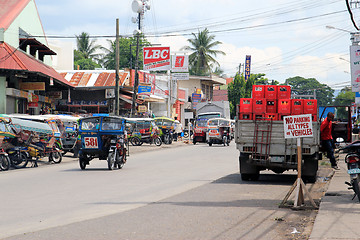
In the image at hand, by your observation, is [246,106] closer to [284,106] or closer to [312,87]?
[284,106]

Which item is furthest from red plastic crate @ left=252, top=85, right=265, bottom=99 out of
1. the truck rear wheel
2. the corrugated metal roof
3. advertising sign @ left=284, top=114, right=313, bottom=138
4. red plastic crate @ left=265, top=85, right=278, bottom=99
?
the corrugated metal roof

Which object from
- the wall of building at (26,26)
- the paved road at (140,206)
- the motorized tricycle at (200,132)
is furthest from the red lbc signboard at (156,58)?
the paved road at (140,206)

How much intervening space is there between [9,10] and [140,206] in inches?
1186

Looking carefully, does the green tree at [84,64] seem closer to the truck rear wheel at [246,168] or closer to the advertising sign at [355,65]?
the advertising sign at [355,65]

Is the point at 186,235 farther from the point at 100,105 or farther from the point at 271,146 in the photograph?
the point at 100,105

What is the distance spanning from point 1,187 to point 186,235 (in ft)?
27.1

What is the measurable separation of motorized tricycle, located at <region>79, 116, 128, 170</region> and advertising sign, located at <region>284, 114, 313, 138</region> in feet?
32.6

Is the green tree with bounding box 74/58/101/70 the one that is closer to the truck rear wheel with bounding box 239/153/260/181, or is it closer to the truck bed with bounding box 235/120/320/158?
the truck rear wheel with bounding box 239/153/260/181

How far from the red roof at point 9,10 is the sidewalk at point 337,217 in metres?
27.4

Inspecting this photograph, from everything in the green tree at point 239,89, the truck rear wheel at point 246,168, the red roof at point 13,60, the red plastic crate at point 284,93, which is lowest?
the truck rear wheel at point 246,168

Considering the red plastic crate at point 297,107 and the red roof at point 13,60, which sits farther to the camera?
the red roof at point 13,60

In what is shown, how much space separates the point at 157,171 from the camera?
1930 cm

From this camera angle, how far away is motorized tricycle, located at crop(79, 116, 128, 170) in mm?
19812

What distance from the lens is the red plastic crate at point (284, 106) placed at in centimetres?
1534
